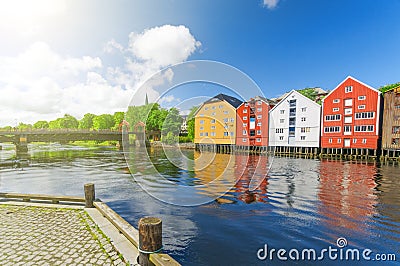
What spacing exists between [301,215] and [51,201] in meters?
12.7

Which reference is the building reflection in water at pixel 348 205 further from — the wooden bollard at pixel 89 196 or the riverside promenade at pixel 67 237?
the wooden bollard at pixel 89 196

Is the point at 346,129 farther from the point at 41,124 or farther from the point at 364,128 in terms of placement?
the point at 41,124

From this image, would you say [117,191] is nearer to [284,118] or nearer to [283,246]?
[283,246]

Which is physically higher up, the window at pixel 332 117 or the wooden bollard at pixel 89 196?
the window at pixel 332 117

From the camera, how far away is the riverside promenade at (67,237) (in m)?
5.17

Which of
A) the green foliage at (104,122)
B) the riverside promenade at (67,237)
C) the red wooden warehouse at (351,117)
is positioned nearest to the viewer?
the riverside promenade at (67,237)

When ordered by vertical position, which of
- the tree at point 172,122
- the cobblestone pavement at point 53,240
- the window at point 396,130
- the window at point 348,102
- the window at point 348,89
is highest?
the window at point 348,89

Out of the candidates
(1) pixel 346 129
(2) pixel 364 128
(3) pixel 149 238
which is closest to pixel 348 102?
→ (1) pixel 346 129

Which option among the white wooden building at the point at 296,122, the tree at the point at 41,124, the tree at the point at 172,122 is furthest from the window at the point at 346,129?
the tree at the point at 41,124

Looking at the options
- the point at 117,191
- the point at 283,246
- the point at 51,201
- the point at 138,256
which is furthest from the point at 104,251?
the point at 117,191

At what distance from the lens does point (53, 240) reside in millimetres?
6223

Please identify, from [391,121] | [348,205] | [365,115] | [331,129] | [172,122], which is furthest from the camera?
[331,129]

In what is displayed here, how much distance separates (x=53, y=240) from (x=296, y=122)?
188 feet

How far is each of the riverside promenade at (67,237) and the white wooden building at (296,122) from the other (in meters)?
48.9
